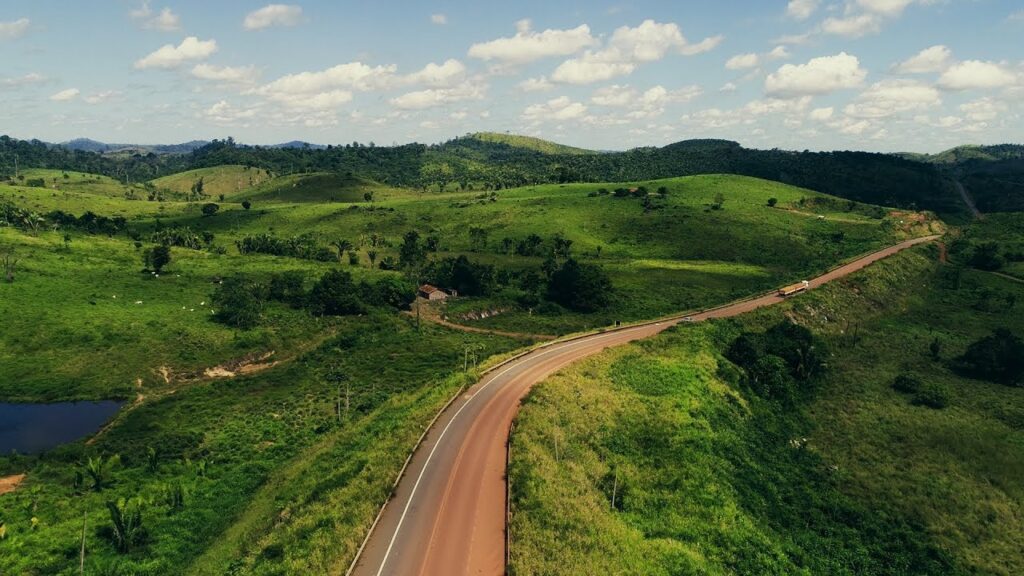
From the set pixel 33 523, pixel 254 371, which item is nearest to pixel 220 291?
pixel 254 371

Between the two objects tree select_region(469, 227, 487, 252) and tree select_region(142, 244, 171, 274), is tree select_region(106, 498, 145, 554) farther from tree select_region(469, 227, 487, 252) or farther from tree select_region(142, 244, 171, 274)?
tree select_region(469, 227, 487, 252)

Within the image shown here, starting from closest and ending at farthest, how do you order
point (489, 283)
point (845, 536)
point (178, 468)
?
1. point (845, 536)
2. point (178, 468)
3. point (489, 283)

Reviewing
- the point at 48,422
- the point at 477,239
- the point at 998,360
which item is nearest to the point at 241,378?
the point at 48,422

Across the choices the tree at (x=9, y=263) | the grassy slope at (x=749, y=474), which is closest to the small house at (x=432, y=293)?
the grassy slope at (x=749, y=474)

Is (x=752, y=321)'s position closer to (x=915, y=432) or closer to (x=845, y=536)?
(x=915, y=432)

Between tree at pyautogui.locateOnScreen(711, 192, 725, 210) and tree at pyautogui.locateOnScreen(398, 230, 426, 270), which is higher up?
tree at pyautogui.locateOnScreen(711, 192, 725, 210)

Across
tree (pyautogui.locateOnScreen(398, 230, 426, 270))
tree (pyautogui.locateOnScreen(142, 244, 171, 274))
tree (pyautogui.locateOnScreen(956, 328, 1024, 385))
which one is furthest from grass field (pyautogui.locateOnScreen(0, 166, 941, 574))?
tree (pyautogui.locateOnScreen(956, 328, 1024, 385))

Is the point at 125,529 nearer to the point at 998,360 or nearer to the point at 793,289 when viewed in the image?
the point at 998,360
